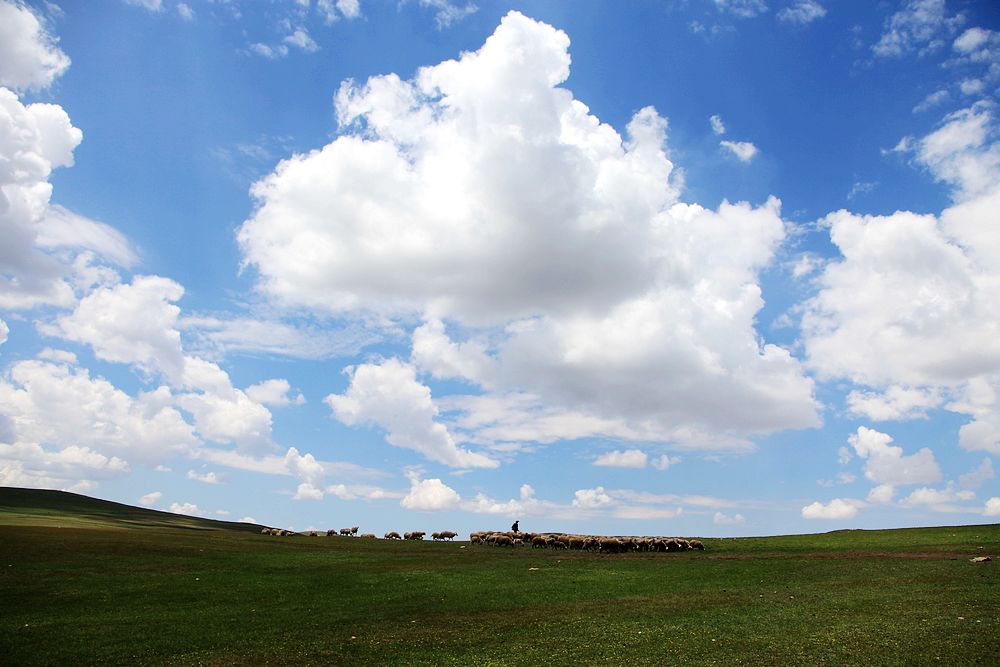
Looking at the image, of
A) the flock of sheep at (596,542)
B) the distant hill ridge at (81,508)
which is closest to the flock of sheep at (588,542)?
the flock of sheep at (596,542)

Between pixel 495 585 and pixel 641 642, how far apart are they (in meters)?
16.2

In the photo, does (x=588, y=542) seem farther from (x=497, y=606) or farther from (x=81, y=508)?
(x=81, y=508)

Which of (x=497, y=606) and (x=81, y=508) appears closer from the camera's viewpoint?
(x=497, y=606)

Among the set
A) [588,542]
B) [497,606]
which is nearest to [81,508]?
[588,542]

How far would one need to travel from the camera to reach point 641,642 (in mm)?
21672

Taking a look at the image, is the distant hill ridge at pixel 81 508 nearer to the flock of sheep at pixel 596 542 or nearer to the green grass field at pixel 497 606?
the flock of sheep at pixel 596 542

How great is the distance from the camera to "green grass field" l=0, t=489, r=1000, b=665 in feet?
68.3

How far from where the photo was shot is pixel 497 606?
30.1 meters

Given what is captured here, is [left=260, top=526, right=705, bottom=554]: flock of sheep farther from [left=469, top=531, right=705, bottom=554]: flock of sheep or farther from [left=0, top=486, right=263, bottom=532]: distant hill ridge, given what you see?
[left=0, top=486, right=263, bottom=532]: distant hill ridge

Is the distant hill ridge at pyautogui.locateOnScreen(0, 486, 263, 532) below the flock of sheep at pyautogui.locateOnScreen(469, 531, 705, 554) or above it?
below

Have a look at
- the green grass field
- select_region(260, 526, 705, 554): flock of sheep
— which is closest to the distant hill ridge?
select_region(260, 526, 705, 554): flock of sheep

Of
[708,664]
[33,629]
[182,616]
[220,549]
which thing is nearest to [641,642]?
[708,664]

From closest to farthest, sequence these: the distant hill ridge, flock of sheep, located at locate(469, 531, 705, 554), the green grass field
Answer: the green grass field < flock of sheep, located at locate(469, 531, 705, 554) < the distant hill ridge

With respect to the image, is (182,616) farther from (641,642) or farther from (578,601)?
(641,642)
